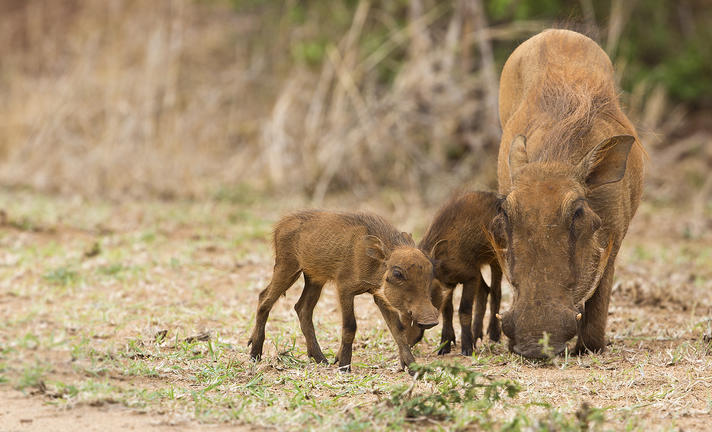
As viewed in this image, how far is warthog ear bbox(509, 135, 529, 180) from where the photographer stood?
A: 495 centimetres

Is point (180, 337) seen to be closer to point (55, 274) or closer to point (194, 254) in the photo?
point (55, 274)

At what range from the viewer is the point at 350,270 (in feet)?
15.5

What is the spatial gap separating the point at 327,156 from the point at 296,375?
7030mm

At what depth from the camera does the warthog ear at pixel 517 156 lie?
16.3ft

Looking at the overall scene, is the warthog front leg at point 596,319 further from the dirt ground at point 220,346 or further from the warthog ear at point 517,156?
the warthog ear at point 517,156

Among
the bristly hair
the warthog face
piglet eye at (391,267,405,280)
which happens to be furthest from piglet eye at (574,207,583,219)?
piglet eye at (391,267,405,280)

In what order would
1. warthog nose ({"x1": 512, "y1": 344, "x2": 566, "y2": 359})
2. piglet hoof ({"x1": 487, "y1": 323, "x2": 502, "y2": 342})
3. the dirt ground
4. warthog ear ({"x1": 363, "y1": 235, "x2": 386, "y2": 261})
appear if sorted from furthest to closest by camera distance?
piglet hoof ({"x1": 487, "y1": 323, "x2": 502, "y2": 342})
warthog ear ({"x1": 363, "y1": 235, "x2": 386, "y2": 261})
warthog nose ({"x1": 512, "y1": 344, "x2": 566, "y2": 359})
the dirt ground

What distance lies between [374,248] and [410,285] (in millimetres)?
297

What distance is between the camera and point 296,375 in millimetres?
4480

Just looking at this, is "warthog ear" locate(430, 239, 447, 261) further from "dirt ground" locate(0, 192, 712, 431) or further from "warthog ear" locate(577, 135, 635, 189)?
"warthog ear" locate(577, 135, 635, 189)

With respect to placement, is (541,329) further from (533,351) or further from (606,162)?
(606,162)

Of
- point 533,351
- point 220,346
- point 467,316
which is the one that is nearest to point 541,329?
point 533,351

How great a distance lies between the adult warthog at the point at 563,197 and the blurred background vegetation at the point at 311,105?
186 inches

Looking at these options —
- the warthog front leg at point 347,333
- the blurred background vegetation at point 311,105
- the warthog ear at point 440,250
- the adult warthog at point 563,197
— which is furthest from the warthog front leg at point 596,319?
the blurred background vegetation at point 311,105
